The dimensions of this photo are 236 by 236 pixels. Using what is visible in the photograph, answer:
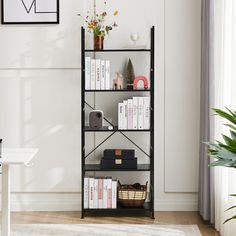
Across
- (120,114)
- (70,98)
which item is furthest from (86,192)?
(70,98)

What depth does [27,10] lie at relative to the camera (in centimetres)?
477

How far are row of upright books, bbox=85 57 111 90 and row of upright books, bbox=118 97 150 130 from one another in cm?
→ 21

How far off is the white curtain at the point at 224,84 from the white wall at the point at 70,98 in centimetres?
57

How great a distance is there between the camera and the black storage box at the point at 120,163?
15.3 ft

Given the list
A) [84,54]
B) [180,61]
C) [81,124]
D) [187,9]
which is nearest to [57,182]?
[81,124]

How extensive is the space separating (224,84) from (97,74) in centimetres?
111

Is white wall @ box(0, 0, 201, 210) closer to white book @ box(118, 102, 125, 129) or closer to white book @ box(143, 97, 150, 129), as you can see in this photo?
white book @ box(143, 97, 150, 129)

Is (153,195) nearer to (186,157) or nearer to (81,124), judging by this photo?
(186,157)

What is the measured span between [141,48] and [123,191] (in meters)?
1.25

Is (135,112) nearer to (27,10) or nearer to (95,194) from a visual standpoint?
(95,194)

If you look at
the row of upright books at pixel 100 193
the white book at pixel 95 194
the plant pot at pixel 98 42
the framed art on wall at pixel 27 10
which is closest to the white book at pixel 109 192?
the row of upright books at pixel 100 193

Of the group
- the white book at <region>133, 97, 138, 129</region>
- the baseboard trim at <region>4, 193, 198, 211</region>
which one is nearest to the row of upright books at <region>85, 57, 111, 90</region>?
the white book at <region>133, 97, 138, 129</region>

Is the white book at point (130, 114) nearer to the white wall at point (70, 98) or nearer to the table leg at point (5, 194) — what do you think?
the white wall at point (70, 98)

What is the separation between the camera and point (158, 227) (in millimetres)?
4359
